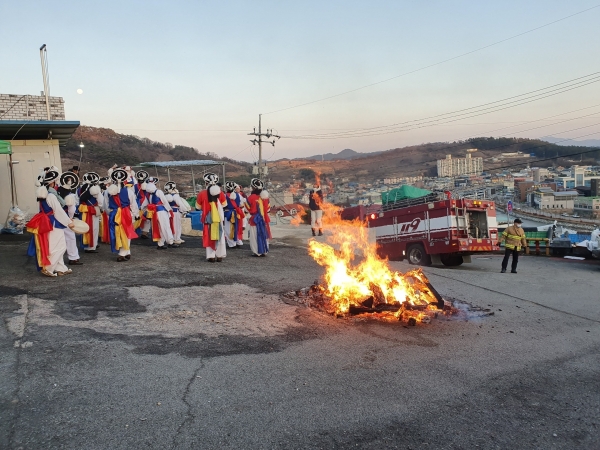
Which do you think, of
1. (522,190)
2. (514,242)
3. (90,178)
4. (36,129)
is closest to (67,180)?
(90,178)

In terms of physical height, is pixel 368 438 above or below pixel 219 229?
below

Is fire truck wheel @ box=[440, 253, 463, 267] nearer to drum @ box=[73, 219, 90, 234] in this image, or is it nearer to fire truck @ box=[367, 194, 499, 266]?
fire truck @ box=[367, 194, 499, 266]

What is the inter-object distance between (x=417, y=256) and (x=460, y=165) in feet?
109

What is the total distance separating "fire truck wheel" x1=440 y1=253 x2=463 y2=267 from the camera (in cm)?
1551

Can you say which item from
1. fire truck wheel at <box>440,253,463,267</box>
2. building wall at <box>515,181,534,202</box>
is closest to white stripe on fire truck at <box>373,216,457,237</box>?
fire truck wheel at <box>440,253,463,267</box>

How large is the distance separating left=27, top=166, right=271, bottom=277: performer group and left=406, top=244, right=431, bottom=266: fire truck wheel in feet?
18.9

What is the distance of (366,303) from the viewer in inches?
282

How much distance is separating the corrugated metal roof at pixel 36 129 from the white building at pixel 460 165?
34408mm

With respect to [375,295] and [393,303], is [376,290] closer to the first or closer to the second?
[375,295]

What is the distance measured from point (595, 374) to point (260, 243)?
8.91 meters

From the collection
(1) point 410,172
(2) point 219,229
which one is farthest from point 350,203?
(2) point 219,229

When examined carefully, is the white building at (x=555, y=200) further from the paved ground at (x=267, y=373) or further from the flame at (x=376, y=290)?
the flame at (x=376, y=290)

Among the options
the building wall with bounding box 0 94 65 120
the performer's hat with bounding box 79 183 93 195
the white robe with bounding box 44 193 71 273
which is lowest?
the white robe with bounding box 44 193 71 273

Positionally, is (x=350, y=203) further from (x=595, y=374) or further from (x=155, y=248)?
(x=595, y=374)
